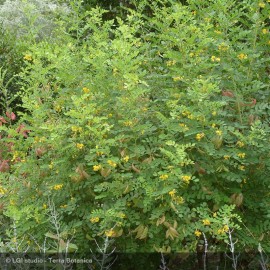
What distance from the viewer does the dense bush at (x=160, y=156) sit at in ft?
9.72

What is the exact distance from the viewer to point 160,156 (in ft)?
10.4

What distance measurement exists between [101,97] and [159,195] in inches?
27.9

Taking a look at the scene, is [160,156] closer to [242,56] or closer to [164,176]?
[164,176]

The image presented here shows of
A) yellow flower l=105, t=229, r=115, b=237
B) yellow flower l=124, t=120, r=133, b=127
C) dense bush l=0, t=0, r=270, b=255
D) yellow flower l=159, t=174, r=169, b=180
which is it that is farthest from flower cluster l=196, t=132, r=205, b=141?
yellow flower l=105, t=229, r=115, b=237

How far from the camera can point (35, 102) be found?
3471 mm

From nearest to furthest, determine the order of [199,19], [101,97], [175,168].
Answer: [175,168], [101,97], [199,19]

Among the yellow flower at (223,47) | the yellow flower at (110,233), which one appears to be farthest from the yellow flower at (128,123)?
the yellow flower at (223,47)

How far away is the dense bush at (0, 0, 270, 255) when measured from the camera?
296 centimetres

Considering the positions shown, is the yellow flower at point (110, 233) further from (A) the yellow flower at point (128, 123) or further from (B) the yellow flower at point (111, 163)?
(A) the yellow flower at point (128, 123)

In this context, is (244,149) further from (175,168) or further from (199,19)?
(199,19)

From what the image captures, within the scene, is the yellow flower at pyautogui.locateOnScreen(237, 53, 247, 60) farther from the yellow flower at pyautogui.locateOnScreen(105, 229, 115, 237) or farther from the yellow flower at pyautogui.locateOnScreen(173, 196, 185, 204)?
the yellow flower at pyautogui.locateOnScreen(105, 229, 115, 237)

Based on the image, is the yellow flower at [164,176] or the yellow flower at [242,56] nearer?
the yellow flower at [164,176]

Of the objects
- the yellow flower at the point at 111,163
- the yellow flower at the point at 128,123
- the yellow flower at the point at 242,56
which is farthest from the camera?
the yellow flower at the point at 242,56

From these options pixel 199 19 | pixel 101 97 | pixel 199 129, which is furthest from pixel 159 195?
pixel 199 19
